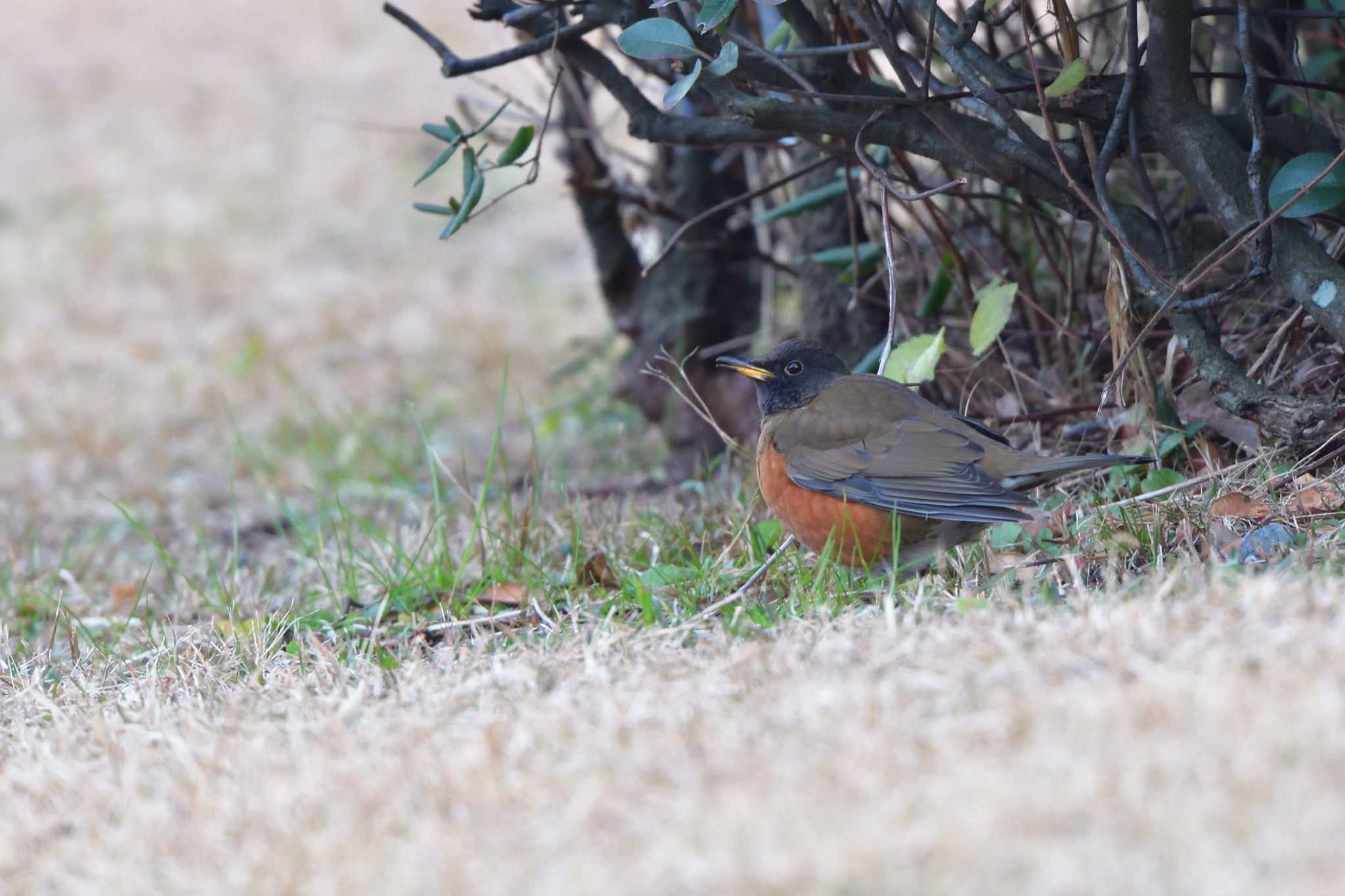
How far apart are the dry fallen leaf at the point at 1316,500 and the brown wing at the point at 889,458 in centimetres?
62

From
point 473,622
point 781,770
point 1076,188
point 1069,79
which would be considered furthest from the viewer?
point 473,622

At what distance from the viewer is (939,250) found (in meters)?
4.41

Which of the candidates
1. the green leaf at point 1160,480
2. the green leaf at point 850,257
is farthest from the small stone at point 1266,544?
the green leaf at point 850,257

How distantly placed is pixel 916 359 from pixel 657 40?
1.18m

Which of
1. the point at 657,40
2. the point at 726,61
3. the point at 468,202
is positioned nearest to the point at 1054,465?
the point at 726,61

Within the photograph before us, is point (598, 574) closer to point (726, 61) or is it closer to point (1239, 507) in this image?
point (726, 61)

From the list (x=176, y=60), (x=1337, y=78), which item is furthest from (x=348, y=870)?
(x=176, y=60)

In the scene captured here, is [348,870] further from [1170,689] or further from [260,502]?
[260,502]

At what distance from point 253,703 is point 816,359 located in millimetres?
1990

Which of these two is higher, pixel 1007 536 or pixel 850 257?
pixel 850 257

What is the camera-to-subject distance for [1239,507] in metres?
3.45

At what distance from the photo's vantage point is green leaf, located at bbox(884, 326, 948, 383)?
12.1 ft

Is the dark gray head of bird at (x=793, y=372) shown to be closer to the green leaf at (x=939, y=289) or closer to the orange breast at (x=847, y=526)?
the green leaf at (x=939, y=289)

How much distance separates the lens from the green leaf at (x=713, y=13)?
302 centimetres
